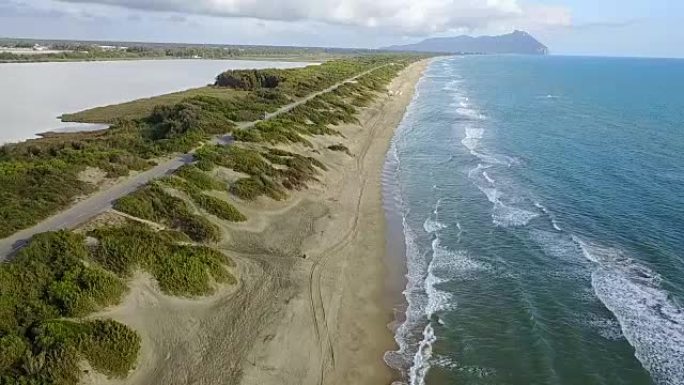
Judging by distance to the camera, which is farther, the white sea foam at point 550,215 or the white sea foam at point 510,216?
the white sea foam at point 510,216

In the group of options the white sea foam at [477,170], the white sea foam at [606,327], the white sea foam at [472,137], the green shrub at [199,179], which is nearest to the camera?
the white sea foam at [606,327]

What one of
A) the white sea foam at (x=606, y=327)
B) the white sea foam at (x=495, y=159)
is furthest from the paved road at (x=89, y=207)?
the white sea foam at (x=495, y=159)

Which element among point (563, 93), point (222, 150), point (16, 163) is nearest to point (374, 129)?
point (222, 150)

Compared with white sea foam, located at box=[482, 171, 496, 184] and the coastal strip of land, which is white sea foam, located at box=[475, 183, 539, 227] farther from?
the coastal strip of land

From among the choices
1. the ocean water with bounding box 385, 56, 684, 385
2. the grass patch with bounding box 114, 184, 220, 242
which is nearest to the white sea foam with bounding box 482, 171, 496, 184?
the ocean water with bounding box 385, 56, 684, 385

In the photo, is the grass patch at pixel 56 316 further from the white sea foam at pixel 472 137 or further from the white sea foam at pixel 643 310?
the white sea foam at pixel 472 137

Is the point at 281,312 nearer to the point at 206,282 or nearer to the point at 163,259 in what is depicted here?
the point at 206,282

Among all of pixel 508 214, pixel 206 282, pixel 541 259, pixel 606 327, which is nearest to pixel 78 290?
pixel 206 282

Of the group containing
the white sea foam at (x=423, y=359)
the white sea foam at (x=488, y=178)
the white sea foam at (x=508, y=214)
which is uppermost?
the white sea foam at (x=423, y=359)

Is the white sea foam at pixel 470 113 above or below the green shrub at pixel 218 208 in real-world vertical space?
below
